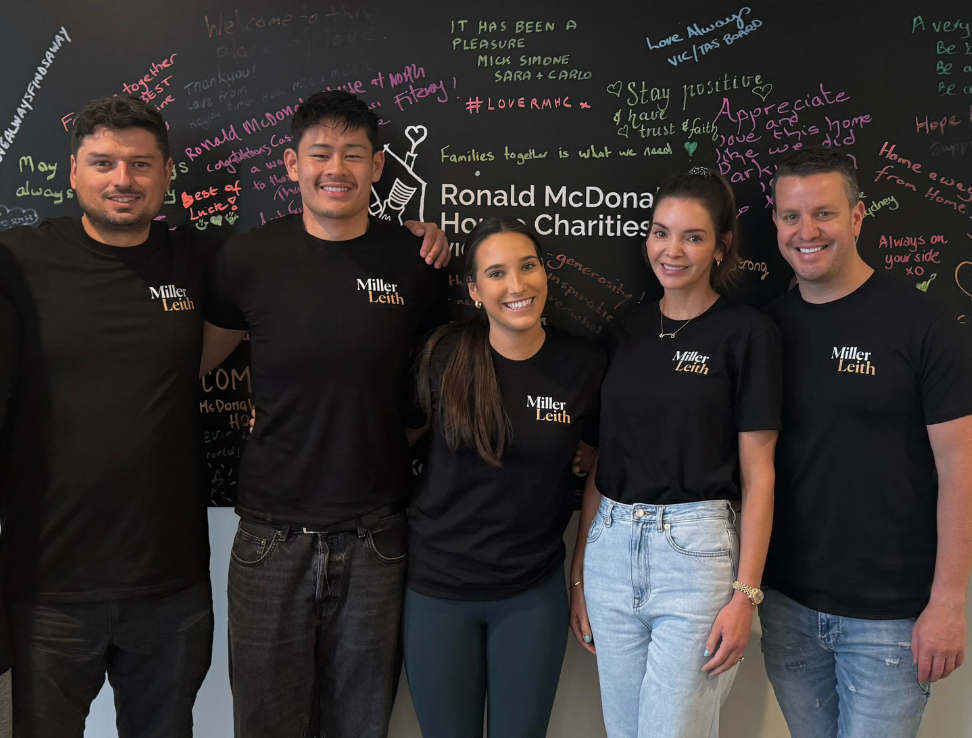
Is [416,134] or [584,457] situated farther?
[416,134]

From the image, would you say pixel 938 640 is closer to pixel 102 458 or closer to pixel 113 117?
pixel 102 458

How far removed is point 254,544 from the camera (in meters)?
1.99

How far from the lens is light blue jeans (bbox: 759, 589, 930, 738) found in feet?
5.79

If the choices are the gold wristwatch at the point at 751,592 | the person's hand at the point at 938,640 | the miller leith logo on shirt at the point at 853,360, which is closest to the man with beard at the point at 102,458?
the gold wristwatch at the point at 751,592

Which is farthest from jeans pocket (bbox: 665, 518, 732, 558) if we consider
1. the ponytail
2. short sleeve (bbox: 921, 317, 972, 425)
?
short sleeve (bbox: 921, 317, 972, 425)

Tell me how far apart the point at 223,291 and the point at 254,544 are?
0.79m

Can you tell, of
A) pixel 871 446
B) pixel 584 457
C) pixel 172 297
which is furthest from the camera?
pixel 584 457

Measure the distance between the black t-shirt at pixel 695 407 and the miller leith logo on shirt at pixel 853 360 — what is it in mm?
188

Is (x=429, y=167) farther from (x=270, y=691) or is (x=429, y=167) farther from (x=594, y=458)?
(x=270, y=691)

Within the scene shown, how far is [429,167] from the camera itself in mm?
2332

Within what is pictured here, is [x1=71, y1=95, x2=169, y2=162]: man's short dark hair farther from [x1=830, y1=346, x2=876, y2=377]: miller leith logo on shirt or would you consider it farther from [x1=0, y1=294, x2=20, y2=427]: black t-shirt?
[x1=830, y1=346, x2=876, y2=377]: miller leith logo on shirt

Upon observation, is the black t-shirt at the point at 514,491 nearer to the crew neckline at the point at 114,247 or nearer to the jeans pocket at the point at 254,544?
the jeans pocket at the point at 254,544

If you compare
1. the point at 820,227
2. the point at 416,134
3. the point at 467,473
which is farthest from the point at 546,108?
the point at 467,473

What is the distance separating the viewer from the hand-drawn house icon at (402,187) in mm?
2336
